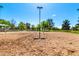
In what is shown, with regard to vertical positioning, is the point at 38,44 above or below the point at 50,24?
below

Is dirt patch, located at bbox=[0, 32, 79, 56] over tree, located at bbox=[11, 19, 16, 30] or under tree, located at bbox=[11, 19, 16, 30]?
under

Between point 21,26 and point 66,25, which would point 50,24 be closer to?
point 66,25

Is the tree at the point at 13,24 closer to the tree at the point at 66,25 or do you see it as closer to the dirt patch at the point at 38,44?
the dirt patch at the point at 38,44

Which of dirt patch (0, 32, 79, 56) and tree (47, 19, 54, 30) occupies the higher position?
tree (47, 19, 54, 30)

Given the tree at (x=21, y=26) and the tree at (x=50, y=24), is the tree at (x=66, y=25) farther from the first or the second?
the tree at (x=21, y=26)

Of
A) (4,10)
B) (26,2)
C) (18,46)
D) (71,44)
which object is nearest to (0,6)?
(4,10)

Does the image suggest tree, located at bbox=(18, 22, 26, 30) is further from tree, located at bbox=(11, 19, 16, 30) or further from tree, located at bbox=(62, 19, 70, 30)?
tree, located at bbox=(62, 19, 70, 30)

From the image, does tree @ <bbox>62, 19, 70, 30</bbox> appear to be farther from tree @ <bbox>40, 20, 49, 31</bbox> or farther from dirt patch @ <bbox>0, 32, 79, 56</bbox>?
tree @ <bbox>40, 20, 49, 31</bbox>

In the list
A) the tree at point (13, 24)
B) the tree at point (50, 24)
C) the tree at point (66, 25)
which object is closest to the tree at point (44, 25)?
the tree at point (50, 24)

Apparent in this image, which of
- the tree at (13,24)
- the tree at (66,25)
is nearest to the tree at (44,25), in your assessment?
the tree at (66,25)

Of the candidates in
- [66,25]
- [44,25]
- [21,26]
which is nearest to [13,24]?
[21,26]

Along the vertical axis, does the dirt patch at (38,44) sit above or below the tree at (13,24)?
below

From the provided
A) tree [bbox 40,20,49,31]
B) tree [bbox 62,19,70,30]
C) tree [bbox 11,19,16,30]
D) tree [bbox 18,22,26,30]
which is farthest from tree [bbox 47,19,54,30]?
tree [bbox 11,19,16,30]

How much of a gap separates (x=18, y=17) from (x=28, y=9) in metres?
0.19
